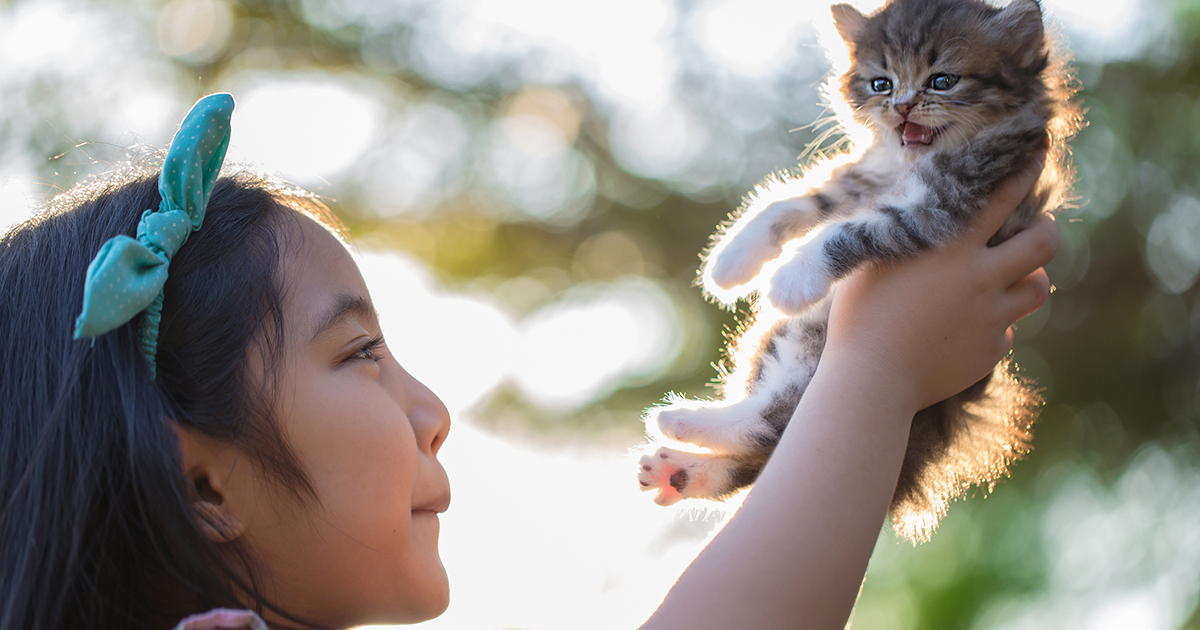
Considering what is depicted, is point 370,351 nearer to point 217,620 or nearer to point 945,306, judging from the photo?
point 217,620

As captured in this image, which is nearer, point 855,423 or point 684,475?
point 855,423

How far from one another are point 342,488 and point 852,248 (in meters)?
0.82

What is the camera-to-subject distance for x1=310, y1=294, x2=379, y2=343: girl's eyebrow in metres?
0.92

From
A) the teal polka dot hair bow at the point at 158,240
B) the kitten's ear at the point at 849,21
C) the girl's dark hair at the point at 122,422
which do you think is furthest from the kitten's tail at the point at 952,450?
the teal polka dot hair bow at the point at 158,240

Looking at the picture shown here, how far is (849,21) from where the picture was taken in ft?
4.92

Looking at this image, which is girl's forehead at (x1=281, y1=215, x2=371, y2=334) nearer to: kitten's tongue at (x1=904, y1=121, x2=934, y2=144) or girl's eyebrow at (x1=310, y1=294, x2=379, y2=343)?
girl's eyebrow at (x1=310, y1=294, x2=379, y2=343)

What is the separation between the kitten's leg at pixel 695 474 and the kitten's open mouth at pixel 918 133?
2.14 ft

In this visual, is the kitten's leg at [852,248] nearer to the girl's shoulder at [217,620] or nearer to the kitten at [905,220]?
the kitten at [905,220]

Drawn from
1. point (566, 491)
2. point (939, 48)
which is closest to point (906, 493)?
point (939, 48)

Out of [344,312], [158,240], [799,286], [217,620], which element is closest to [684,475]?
[799,286]

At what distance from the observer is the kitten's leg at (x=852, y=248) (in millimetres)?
1119

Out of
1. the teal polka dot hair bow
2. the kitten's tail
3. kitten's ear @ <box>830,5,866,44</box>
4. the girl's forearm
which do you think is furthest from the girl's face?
kitten's ear @ <box>830,5,866,44</box>

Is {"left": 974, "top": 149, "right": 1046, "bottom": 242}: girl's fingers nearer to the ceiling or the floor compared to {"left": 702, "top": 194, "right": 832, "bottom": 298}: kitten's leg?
nearer to the ceiling

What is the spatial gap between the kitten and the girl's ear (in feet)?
2.07
